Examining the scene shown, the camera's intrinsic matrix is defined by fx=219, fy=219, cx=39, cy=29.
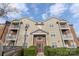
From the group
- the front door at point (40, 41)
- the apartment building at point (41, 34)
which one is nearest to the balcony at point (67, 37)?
the apartment building at point (41, 34)

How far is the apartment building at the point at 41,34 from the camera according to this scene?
4383 millimetres

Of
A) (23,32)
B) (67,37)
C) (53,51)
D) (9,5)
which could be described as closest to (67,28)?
(67,37)

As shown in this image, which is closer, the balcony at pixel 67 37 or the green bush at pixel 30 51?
the green bush at pixel 30 51

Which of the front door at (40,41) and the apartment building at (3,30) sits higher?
the apartment building at (3,30)

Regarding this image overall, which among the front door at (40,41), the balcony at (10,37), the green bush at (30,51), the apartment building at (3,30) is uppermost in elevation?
the apartment building at (3,30)

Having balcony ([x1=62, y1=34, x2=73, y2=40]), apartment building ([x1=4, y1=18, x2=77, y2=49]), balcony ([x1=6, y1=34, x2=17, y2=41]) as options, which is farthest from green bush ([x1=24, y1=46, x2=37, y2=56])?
balcony ([x1=62, y1=34, x2=73, y2=40])

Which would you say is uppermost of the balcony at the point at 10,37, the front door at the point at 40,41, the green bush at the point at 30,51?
the balcony at the point at 10,37

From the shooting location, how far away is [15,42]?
14.3 ft

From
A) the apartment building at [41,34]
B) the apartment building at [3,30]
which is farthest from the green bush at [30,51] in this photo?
the apartment building at [3,30]

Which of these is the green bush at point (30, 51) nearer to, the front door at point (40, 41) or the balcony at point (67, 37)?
the front door at point (40, 41)

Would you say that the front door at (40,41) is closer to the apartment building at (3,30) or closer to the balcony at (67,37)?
the balcony at (67,37)

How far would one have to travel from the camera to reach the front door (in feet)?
14.4

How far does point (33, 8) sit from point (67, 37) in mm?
911

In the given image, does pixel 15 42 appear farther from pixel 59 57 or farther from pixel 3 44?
pixel 59 57
